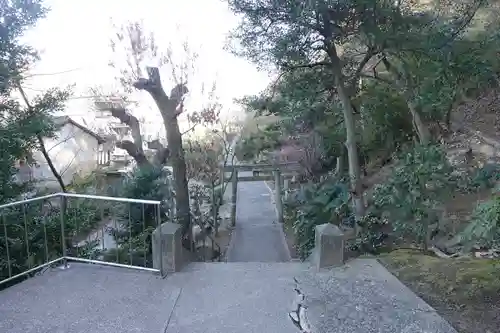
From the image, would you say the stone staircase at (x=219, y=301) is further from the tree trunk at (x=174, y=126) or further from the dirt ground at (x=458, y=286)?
the tree trunk at (x=174, y=126)

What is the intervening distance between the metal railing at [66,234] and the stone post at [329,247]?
1.53 m

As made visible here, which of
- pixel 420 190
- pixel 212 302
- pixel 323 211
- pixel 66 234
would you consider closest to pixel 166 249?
pixel 212 302

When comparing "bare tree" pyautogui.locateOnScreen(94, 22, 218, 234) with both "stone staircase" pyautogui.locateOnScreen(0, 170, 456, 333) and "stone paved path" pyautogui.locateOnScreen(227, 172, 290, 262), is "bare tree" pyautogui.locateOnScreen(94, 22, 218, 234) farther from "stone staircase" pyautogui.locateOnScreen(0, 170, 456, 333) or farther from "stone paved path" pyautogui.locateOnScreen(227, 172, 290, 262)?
"stone staircase" pyautogui.locateOnScreen(0, 170, 456, 333)

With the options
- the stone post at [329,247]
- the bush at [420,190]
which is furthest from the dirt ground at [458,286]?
the bush at [420,190]

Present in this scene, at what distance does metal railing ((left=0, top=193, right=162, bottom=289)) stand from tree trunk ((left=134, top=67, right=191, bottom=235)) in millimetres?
947

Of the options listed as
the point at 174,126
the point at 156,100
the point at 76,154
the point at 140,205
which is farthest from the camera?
the point at 76,154

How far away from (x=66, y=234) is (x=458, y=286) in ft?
14.5

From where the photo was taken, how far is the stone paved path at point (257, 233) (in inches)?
352

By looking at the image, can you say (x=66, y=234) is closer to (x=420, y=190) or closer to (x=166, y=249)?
(x=166, y=249)

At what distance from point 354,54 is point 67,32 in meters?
6.06

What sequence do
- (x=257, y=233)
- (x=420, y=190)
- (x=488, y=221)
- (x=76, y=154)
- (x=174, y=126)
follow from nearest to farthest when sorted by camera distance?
(x=488, y=221), (x=420, y=190), (x=174, y=126), (x=76, y=154), (x=257, y=233)

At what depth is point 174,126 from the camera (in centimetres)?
660

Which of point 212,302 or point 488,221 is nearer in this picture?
point 488,221

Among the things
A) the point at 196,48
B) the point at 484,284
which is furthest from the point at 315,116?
the point at 484,284
